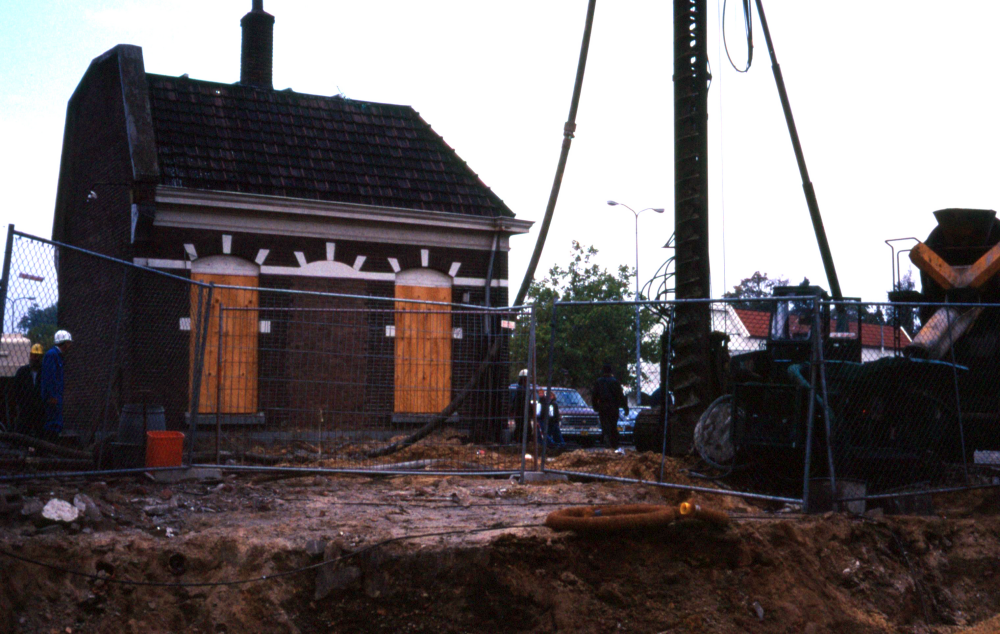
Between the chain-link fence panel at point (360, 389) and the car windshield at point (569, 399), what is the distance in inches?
480

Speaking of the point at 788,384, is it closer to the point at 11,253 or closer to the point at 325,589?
the point at 325,589

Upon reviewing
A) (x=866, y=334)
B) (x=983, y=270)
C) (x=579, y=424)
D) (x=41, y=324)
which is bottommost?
(x=579, y=424)

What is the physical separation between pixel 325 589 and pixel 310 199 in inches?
509

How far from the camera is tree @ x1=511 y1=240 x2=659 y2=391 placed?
72.6 ft

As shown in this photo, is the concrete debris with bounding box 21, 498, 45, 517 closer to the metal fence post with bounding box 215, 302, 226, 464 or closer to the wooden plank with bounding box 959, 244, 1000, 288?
the metal fence post with bounding box 215, 302, 226, 464

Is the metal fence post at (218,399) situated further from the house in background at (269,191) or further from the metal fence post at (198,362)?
the house in background at (269,191)

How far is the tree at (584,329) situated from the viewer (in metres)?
22.1

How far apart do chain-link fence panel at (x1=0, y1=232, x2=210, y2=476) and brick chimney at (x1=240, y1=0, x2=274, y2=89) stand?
491 inches

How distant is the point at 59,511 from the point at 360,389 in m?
4.19

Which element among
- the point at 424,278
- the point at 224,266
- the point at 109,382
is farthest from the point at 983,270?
the point at 224,266

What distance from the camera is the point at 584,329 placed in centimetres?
3697

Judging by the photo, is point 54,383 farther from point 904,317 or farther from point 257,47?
point 257,47

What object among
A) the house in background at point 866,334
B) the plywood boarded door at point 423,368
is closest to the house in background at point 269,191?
the plywood boarded door at point 423,368

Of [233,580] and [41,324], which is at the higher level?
[41,324]
